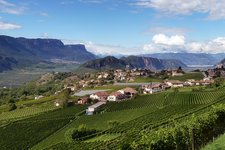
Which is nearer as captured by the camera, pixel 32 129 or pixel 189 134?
pixel 189 134

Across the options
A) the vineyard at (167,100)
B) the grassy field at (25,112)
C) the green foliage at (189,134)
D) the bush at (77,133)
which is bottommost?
the grassy field at (25,112)

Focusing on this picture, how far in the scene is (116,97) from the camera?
441ft

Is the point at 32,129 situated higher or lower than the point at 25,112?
higher

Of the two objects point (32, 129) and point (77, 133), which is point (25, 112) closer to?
point (32, 129)

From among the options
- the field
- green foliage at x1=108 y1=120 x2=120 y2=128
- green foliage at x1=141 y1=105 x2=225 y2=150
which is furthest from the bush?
green foliage at x1=141 y1=105 x2=225 y2=150

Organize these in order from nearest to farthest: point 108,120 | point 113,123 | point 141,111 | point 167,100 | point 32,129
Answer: point 113,123 < point 32,129 < point 108,120 < point 141,111 < point 167,100

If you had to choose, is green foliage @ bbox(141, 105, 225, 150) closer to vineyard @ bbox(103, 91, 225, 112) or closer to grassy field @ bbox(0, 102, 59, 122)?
vineyard @ bbox(103, 91, 225, 112)

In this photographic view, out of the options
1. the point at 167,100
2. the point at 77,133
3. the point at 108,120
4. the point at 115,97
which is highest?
the point at 167,100

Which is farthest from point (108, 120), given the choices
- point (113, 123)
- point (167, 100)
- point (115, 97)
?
point (115, 97)

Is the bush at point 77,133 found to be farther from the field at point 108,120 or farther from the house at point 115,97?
the house at point 115,97

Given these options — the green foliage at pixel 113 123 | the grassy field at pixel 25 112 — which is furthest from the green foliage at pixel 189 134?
the grassy field at pixel 25 112

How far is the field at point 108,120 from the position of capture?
7156 centimetres

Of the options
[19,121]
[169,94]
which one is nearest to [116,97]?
[169,94]

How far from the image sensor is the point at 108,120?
89.6 m
